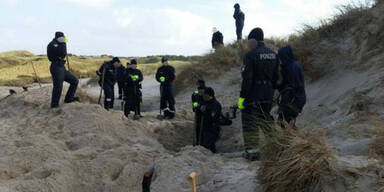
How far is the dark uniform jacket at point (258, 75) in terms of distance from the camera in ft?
19.9

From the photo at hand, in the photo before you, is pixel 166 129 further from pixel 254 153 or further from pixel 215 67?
pixel 215 67

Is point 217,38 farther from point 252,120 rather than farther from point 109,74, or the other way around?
point 252,120

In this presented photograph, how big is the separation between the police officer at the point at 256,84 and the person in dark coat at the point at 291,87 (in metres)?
0.17

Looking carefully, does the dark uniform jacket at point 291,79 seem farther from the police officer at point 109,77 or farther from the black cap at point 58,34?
the police officer at point 109,77

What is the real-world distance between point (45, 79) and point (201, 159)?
2699 centimetres

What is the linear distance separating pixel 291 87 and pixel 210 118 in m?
2.29

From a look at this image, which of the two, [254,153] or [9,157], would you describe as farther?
[9,157]

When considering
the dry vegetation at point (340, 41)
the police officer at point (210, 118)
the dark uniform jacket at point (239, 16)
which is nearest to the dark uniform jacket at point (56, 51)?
the police officer at point (210, 118)

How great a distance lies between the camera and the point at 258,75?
243 inches

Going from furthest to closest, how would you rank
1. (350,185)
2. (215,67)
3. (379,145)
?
(215,67) → (379,145) → (350,185)

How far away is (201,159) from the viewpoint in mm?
5820

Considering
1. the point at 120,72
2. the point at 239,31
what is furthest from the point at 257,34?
the point at 239,31

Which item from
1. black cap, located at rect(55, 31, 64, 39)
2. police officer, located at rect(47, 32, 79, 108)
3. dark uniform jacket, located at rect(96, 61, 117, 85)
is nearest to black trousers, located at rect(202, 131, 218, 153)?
police officer, located at rect(47, 32, 79, 108)

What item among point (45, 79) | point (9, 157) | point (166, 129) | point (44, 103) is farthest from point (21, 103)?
point (45, 79)
